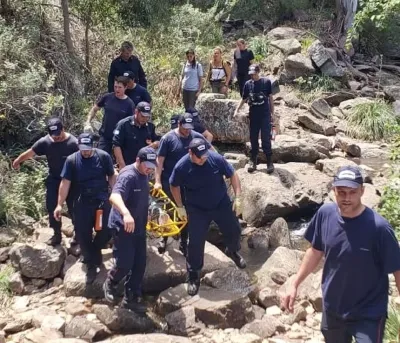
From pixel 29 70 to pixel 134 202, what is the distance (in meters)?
5.65

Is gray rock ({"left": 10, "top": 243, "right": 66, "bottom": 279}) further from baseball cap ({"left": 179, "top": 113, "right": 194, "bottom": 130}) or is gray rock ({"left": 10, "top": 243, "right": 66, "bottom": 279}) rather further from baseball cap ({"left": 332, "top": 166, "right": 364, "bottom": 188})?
baseball cap ({"left": 332, "top": 166, "right": 364, "bottom": 188})

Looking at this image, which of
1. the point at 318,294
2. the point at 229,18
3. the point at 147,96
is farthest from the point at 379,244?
the point at 229,18

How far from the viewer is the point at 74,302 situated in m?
6.07

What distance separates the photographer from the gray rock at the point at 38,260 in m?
6.61

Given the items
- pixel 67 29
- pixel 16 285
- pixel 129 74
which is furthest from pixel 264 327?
pixel 67 29

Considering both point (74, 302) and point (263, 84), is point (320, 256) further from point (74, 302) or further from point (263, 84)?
point (263, 84)

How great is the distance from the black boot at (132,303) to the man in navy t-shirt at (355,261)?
2621 mm

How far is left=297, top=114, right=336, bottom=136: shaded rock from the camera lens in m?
12.9

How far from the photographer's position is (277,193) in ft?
29.6

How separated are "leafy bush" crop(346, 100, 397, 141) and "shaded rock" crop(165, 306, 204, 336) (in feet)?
27.3

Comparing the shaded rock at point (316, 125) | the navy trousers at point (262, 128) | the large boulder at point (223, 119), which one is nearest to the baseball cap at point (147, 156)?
the navy trousers at point (262, 128)

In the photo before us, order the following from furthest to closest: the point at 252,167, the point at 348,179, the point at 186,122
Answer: the point at 252,167 < the point at 186,122 < the point at 348,179

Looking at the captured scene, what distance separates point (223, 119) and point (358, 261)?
7.83 metres

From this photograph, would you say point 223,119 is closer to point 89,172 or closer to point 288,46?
point 89,172
